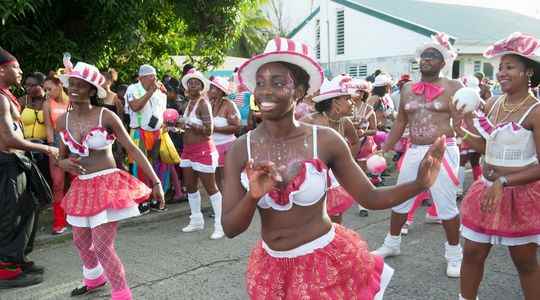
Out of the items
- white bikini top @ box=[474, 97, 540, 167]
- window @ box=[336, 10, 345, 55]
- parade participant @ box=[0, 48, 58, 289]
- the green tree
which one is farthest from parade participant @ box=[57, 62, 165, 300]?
window @ box=[336, 10, 345, 55]

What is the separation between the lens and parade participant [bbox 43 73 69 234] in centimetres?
630

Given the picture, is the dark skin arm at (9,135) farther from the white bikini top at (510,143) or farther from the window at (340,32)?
the window at (340,32)

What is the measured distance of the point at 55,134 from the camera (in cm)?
654

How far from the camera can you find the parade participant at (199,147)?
6.21 m

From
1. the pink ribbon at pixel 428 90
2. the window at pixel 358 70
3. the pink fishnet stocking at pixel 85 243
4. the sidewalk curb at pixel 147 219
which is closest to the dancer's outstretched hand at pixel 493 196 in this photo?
the pink ribbon at pixel 428 90

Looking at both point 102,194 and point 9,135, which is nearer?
point 102,194

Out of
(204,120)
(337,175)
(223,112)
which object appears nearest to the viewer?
(337,175)

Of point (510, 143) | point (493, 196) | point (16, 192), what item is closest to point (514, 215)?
point (493, 196)

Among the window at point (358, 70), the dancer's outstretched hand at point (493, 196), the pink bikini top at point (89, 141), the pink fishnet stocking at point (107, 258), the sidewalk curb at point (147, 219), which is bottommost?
the window at point (358, 70)

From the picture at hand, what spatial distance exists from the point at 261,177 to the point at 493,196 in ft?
6.28

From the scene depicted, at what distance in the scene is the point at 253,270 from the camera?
2570 mm

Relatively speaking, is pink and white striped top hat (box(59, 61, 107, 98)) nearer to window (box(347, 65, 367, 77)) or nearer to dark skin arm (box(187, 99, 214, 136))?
dark skin arm (box(187, 99, 214, 136))

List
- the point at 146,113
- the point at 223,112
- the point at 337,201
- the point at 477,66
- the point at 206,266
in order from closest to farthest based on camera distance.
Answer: the point at 337,201 → the point at 206,266 → the point at 223,112 → the point at 146,113 → the point at 477,66

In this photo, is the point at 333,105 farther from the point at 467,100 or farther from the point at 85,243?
the point at 85,243
